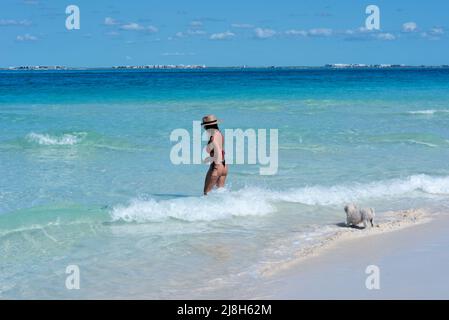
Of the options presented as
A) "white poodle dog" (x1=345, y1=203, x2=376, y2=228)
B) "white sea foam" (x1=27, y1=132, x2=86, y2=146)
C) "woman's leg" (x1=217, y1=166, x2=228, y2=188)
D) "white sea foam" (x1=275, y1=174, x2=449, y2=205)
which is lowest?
"white poodle dog" (x1=345, y1=203, x2=376, y2=228)

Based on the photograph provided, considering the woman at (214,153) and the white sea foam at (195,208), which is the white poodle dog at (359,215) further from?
the woman at (214,153)

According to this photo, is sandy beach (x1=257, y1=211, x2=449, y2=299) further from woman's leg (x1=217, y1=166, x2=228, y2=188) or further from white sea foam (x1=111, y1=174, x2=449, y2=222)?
woman's leg (x1=217, y1=166, x2=228, y2=188)

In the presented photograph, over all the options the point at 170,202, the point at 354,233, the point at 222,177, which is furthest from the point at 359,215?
the point at 170,202

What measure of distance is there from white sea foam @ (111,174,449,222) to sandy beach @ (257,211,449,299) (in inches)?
73.2

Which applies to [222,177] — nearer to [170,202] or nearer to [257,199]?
[257,199]

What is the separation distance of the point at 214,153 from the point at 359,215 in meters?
2.72

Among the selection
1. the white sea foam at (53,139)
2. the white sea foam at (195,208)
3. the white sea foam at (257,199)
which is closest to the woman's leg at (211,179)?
the white sea foam at (257,199)

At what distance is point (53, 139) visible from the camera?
17.2 metres

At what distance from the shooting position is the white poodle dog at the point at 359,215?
8046mm

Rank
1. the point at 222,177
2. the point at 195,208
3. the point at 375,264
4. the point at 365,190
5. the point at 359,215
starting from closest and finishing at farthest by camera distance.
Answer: the point at 375,264, the point at 359,215, the point at 195,208, the point at 222,177, the point at 365,190

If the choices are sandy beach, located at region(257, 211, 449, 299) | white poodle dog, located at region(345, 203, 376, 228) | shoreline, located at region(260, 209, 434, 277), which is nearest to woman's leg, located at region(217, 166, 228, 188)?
shoreline, located at region(260, 209, 434, 277)

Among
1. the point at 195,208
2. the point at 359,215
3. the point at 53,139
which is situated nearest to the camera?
the point at 359,215

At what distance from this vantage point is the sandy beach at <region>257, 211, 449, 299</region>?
18.7 ft
